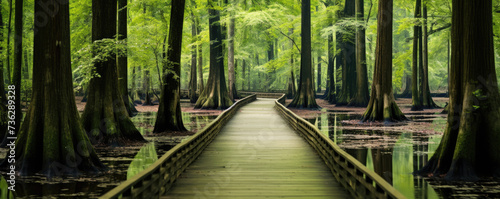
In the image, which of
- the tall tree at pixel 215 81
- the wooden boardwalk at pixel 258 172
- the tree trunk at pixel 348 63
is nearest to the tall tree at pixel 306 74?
the tree trunk at pixel 348 63

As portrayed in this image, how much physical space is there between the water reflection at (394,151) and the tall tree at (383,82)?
2219 millimetres

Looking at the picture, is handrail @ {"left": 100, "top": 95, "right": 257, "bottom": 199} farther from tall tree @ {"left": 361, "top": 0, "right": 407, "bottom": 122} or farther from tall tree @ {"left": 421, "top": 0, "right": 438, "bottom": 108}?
tall tree @ {"left": 421, "top": 0, "right": 438, "bottom": 108}

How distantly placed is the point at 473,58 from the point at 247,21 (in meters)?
28.3

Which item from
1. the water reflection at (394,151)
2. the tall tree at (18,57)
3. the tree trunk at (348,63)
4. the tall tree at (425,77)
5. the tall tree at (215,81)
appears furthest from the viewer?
the tree trunk at (348,63)

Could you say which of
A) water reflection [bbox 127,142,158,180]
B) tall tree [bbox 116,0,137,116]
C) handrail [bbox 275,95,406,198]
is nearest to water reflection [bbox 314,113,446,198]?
handrail [bbox 275,95,406,198]

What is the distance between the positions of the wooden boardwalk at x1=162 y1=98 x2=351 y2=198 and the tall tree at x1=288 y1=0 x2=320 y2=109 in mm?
17868

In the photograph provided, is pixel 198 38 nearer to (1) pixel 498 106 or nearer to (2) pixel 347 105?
(2) pixel 347 105

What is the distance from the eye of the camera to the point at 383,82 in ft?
82.2

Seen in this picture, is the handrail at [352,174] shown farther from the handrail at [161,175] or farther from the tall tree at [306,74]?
the tall tree at [306,74]

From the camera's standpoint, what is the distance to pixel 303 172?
11703 mm

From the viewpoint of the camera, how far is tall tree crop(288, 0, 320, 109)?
36.8 metres

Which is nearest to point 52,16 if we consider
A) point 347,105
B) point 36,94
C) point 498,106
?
point 36,94

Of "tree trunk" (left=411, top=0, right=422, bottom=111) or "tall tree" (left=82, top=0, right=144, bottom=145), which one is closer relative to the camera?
"tall tree" (left=82, top=0, right=144, bottom=145)

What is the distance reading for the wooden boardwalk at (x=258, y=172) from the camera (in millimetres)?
9406
